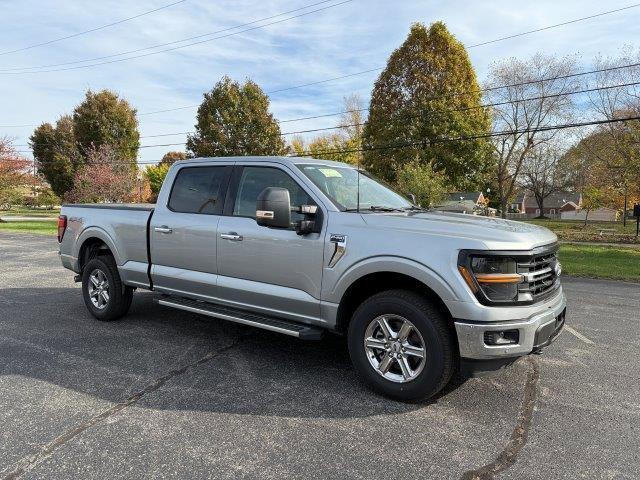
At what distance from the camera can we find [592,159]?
29141 millimetres

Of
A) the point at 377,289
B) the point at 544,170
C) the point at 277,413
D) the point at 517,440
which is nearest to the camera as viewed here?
the point at 517,440

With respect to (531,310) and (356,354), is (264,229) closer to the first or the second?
(356,354)

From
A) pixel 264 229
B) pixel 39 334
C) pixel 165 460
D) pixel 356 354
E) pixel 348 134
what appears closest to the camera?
pixel 165 460

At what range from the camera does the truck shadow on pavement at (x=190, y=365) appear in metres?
3.79

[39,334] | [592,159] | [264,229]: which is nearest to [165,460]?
[264,229]

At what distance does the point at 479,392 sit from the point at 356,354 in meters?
1.06

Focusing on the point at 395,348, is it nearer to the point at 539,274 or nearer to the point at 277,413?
the point at 277,413

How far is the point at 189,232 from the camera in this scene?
514 cm

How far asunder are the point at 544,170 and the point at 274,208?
6571 centimetres

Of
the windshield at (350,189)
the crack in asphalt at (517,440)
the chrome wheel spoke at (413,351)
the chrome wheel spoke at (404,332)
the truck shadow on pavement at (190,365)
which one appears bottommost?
the crack in asphalt at (517,440)

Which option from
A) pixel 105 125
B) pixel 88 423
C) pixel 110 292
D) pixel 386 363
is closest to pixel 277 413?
pixel 386 363

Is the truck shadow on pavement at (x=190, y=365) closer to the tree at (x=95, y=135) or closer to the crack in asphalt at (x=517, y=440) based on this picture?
the crack in asphalt at (x=517, y=440)

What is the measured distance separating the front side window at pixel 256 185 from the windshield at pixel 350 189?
19cm

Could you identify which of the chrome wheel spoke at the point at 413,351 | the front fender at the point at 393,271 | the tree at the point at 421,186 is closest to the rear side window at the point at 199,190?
the front fender at the point at 393,271
